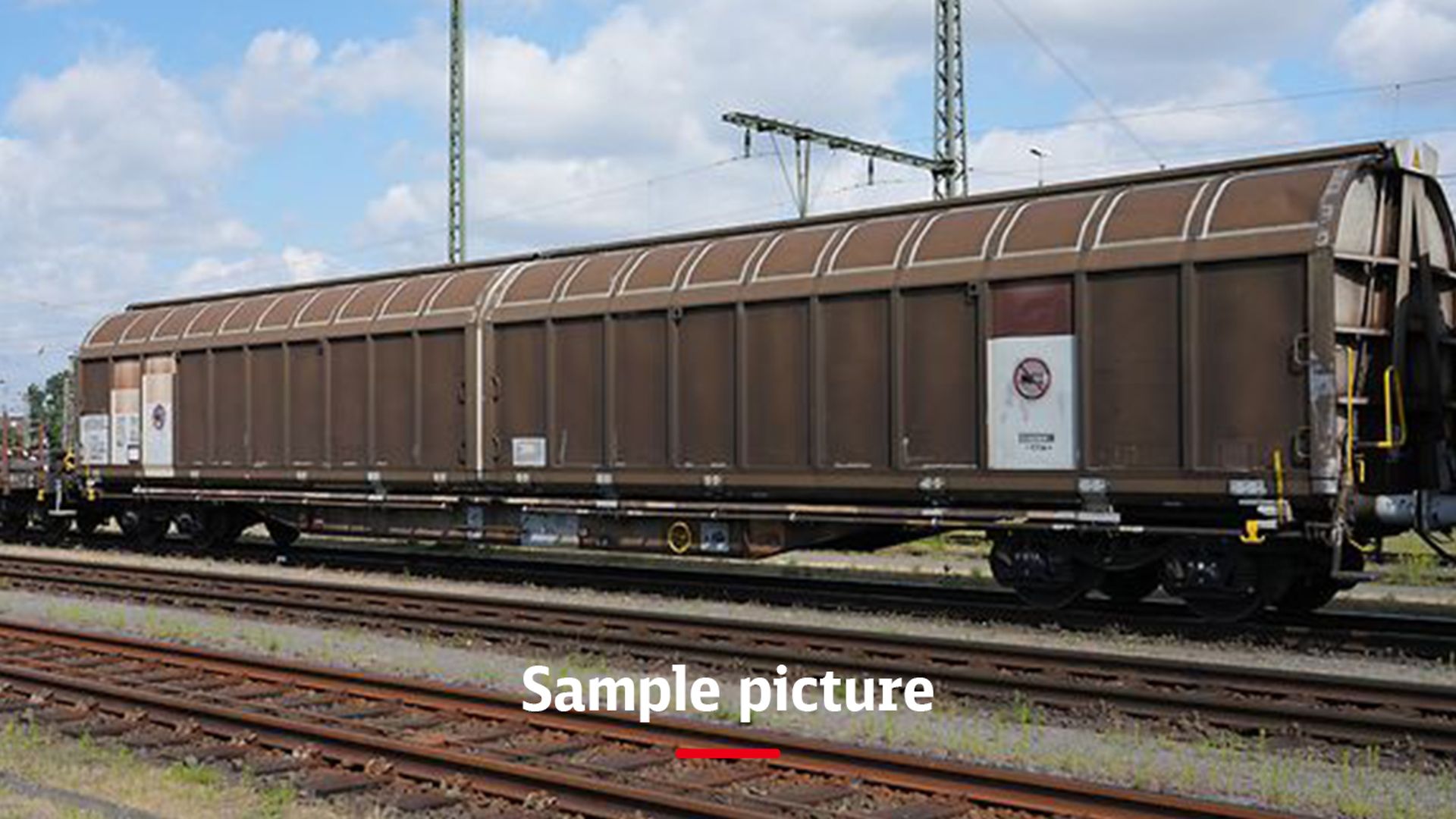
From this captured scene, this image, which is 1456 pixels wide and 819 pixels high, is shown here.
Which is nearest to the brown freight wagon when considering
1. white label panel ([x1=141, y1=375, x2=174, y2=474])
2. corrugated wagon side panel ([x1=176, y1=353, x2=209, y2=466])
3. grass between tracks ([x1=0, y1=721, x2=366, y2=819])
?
corrugated wagon side panel ([x1=176, y1=353, x2=209, y2=466])

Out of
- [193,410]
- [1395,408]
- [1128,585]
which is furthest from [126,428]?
[1395,408]

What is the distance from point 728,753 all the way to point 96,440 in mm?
18839

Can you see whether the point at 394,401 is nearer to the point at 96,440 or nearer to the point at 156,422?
the point at 156,422

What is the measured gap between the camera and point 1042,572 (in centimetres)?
1377

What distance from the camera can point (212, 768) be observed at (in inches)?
328

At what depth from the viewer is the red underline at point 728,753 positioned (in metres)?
8.07

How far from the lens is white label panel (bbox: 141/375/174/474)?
73.7 feet

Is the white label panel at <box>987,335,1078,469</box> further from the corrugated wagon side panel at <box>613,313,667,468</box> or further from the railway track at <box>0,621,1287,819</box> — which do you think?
the railway track at <box>0,621,1287,819</box>

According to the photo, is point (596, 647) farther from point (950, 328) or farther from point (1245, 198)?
point (1245, 198)

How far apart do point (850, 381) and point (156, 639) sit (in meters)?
7.14

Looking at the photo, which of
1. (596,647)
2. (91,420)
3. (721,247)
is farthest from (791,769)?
(91,420)

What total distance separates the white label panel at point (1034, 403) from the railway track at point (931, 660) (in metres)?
2.29

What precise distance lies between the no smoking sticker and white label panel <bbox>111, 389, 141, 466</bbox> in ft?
50.2

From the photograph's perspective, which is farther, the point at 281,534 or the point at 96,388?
the point at 96,388
